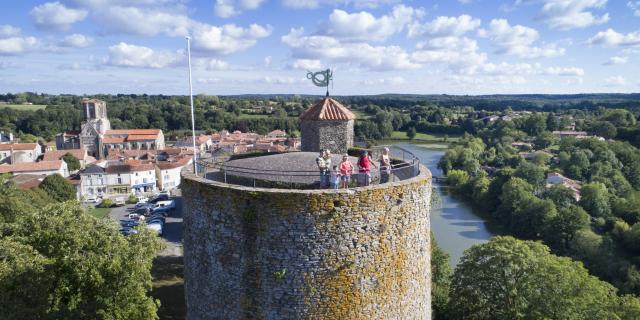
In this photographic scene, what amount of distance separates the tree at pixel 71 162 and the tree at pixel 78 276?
194 ft

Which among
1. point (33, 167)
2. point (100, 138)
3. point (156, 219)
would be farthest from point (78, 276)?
point (100, 138)

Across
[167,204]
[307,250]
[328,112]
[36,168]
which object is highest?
[328,112]

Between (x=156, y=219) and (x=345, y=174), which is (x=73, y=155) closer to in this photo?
(x=156, y=219)

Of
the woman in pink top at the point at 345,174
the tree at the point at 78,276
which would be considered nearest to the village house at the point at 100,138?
the tree at the point at 78,276

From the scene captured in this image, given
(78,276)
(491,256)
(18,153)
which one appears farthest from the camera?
(18,153)

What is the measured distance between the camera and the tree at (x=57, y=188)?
4716cm

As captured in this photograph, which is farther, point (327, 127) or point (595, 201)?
point (595, 201)

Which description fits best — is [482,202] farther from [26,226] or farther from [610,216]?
[26,226]

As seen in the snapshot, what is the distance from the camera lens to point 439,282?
81.3ft

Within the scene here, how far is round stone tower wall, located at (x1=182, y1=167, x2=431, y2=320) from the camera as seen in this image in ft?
23.0

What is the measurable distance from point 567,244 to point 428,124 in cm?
8969

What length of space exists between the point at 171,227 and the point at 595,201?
39.8 meters

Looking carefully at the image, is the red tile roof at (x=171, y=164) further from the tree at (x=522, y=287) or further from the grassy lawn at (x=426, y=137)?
the grassy lawn at (x=426, y=137)

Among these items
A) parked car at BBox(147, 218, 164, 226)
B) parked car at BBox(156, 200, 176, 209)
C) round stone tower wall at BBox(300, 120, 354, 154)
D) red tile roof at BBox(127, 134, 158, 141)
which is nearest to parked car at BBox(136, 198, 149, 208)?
parked car at BBox(156, 200, 176, 209)
